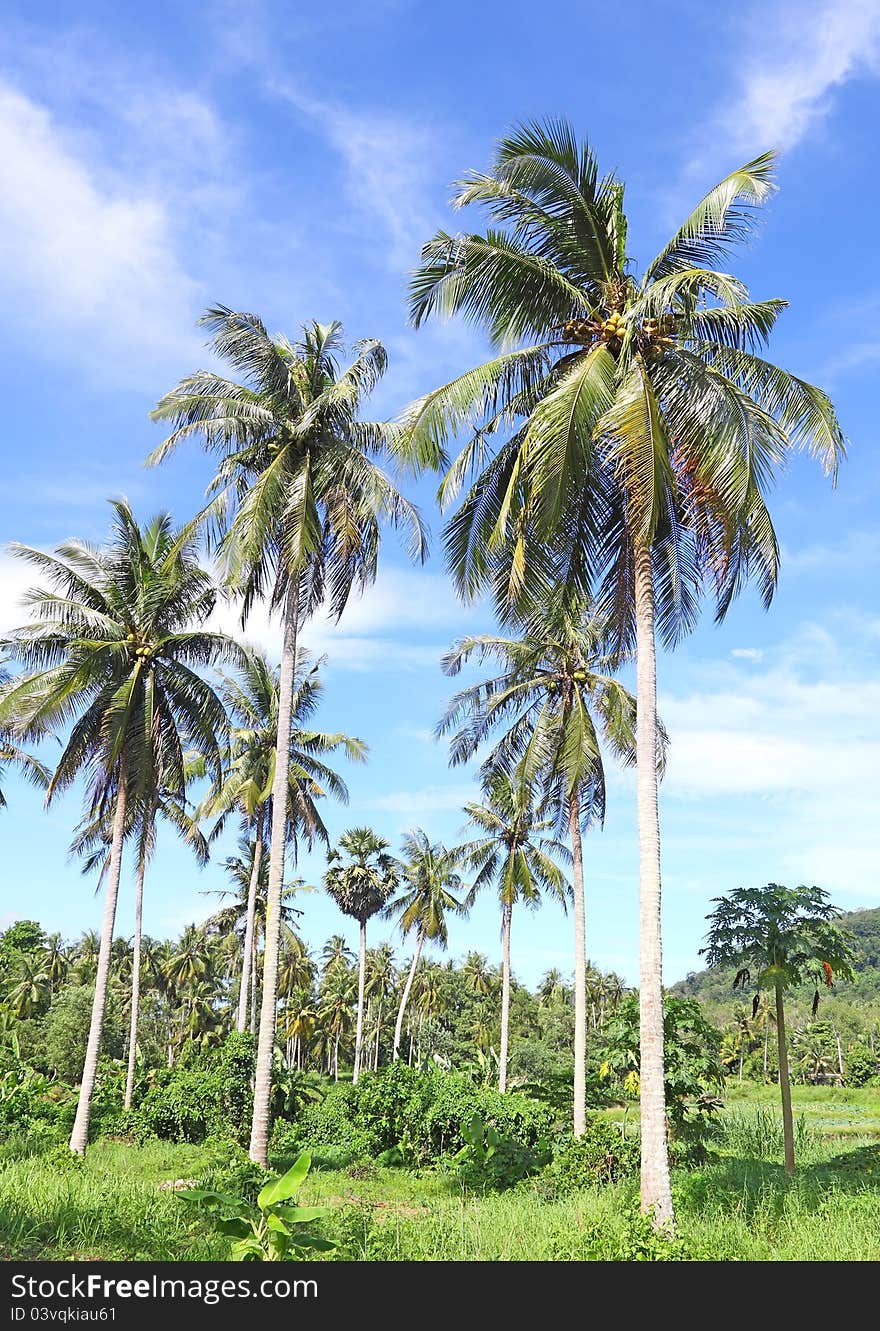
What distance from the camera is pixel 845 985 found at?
10250 centimetres

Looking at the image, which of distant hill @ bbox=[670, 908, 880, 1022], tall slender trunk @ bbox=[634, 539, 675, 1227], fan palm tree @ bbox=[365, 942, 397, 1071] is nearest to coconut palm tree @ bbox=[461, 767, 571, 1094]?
tall slender trunk @ bbox=[634, 539, 675, 1227]

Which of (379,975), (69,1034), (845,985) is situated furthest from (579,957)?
(845,985)

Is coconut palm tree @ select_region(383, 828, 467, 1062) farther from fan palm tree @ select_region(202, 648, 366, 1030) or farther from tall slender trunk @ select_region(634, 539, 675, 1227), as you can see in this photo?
tall slender trunk @ select_region(634, 539, 675, 1227)

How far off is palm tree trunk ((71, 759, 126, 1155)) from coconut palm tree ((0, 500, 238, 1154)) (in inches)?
1.2

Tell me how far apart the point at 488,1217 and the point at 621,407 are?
459 inches

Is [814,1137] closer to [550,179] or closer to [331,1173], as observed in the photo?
[331,1173]

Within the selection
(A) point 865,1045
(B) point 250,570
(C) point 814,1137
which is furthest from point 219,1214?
(A) point 865,1045

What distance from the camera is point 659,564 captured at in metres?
13.4

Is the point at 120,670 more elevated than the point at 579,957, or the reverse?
the point at 120,670

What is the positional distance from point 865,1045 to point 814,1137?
52.6 m

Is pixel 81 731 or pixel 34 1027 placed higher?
pixel 81 731

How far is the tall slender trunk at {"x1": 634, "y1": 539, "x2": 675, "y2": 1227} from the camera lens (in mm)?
10164

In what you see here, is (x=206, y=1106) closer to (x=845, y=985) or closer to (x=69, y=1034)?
(x=69, y=1034)

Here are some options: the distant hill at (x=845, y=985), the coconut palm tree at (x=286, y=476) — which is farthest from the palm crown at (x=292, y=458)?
the distant hill at (x=845, y=985)
